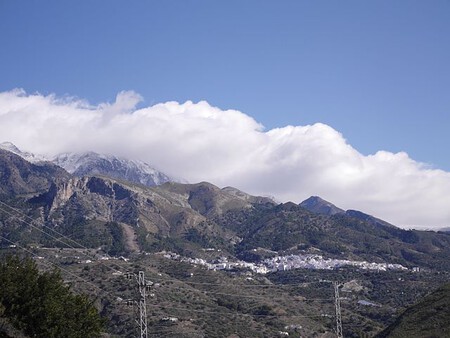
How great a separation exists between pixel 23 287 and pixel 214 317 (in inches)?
3358

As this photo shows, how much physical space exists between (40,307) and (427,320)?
5167 cm

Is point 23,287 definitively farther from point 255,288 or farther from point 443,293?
point 255,288

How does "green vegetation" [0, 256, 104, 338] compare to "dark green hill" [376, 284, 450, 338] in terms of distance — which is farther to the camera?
"dark green hill" [376, 284, 450, 338]

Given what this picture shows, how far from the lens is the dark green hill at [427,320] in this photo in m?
70.6

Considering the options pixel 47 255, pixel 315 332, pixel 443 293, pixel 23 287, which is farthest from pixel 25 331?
pixel 47 255

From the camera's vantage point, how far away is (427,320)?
75.9m

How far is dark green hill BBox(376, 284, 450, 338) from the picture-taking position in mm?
70625

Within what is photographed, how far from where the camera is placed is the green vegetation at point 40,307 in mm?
45156

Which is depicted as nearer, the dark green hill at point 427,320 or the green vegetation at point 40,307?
the green vegetation at point 40,307

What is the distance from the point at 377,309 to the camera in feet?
483

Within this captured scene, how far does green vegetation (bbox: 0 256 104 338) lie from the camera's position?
4516 cm

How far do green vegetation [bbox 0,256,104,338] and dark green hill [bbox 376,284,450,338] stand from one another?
40878 millimetres

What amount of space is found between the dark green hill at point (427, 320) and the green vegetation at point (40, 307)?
40.9 metres

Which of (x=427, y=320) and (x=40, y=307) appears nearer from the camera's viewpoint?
(x=40, y=307)
